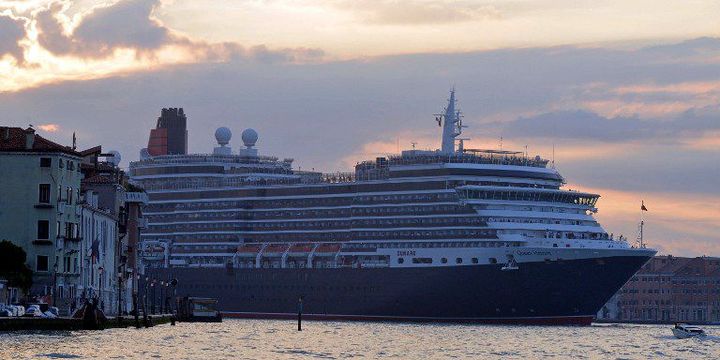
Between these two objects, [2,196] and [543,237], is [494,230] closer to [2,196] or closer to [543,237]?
[543,237]

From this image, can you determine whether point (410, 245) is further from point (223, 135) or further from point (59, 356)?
point (59, 356)

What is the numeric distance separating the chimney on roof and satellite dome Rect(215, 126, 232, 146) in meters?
74.9

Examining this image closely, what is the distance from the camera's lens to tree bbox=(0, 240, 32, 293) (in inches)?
4011

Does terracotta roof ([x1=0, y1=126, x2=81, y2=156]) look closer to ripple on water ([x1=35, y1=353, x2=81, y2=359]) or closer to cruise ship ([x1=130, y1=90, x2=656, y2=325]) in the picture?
ripple on water ([x1=35, y1=353, x2=81, y2=359])

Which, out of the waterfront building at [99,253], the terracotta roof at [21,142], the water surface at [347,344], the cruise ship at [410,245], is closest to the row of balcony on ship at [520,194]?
the cruise ship at [410,245]

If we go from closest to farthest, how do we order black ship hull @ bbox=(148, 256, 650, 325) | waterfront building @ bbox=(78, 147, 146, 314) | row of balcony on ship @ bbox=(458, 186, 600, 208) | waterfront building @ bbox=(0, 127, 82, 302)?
1. waterfront building @ bbox=(0, 127, 82, 302)
2. waterfront building @ bbox=(78, 147, 146, 314)
3. black ship hull @ bbox=(148, 256, 650, 325)
4. row of balcony on ship @ bbox=(458, 186, 600, 208)

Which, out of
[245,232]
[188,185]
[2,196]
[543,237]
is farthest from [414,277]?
[2,196]

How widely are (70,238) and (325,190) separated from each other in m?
55.6

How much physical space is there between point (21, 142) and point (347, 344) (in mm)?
26253

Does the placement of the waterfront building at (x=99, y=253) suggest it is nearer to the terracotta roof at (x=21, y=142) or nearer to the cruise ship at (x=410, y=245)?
the terracotta roof at (x=21, y=142)

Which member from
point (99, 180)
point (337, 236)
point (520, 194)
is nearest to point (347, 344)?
point (99, 180)

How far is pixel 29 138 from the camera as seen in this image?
110 m

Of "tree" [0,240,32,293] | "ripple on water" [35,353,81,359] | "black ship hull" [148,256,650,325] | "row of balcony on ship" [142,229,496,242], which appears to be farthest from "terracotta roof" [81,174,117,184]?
"ripple on water" [35,353,81,359]

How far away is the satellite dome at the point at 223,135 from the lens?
185 m
